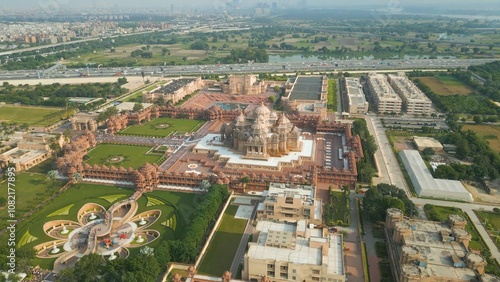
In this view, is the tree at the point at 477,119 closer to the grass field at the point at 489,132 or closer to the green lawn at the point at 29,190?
the grass field at the point at 489,132

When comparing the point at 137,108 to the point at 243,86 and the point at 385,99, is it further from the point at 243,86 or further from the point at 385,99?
the point at 385,99

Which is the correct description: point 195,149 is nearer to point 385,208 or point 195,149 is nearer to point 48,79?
point 385,208

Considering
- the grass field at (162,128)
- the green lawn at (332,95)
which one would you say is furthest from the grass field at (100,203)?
the green lawn at (332,95)

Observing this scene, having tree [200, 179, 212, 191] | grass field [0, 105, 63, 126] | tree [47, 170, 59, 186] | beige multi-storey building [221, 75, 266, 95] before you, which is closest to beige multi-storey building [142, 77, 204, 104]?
beige multi-storey building [221, 75, 266, 95]

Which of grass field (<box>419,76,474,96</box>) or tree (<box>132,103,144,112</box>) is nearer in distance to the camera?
tree (<box>132,103,144,112</box>)

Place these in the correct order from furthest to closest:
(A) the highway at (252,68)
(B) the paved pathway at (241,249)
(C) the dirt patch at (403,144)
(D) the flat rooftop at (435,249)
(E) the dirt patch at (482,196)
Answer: (A) the highway at (252,68)
(C) the dirt patch at (403,144)
(E) the dirt patch at (482,196)
(B) the paved pathway at (241,249)
(D) the flat rooftop at (435,249)

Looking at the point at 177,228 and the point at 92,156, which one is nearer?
the point at 177,228

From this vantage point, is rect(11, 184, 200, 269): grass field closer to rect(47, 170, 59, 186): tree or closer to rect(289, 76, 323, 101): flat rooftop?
rect(47, 170, 59, 186): tree

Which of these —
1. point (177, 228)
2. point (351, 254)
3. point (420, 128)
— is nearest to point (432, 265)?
point (351, 254)
